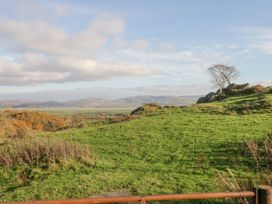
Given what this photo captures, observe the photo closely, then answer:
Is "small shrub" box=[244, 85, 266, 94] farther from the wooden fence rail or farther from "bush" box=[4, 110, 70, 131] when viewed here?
the wooden fence rail

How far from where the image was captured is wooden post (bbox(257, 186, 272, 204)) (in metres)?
6.36

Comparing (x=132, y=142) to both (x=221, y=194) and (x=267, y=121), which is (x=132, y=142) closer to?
(x=267, y=121)

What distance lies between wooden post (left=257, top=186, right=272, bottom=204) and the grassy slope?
752 cm

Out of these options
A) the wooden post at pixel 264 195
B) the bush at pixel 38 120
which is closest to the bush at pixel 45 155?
the wooden post at pixel 264 195

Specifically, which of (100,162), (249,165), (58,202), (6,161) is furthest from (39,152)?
(58,202)

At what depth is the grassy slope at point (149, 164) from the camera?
14.9m

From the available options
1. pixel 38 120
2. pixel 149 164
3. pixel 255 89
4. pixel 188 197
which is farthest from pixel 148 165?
pixel 38 120

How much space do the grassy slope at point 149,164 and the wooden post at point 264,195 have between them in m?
7.52

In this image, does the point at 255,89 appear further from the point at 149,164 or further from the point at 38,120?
the point at 149,164

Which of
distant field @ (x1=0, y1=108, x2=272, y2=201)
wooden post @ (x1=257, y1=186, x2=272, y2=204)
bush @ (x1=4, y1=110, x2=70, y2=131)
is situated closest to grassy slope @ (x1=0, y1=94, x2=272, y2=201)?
distant field @ (x1=0, y1=108, x2=272, y2=201)

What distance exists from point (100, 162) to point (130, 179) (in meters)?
3.01

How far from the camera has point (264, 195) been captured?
6.38 meters

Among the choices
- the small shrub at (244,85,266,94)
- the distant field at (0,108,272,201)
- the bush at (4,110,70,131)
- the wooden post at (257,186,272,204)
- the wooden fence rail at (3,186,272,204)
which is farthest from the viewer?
the bush at (4,110,70,131)

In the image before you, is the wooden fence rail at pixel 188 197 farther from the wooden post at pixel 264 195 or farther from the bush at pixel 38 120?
the bush at pixel 38 120
